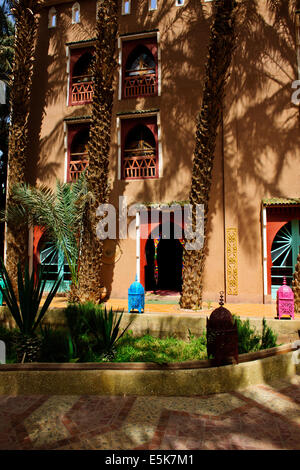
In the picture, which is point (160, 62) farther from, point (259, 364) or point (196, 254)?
point (259, 364)

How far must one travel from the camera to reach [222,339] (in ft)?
13.4

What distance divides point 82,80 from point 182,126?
4808mm

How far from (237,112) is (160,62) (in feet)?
11.5

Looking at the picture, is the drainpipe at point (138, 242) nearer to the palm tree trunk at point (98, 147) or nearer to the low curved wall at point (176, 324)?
the palm tree trunk at point (98, 147)

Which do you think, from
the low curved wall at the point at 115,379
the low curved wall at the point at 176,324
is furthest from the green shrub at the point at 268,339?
the low curved wall at the point at 115,379

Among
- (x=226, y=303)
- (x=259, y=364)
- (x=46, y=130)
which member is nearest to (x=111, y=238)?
(x=226, y=303)

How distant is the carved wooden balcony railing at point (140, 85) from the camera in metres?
11.4

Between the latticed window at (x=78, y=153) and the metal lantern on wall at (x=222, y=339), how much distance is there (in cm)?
911

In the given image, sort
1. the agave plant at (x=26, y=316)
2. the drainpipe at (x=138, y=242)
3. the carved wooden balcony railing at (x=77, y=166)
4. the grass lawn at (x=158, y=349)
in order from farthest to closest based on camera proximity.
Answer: the carved wooden balcony railing at (x=77, y=166) < the drainpipe at (x=138, y=242) < the grass lawn at (x=158, y=349) < the agave plant at (x=26, y=316)

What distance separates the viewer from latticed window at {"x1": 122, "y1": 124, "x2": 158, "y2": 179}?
11.2 m

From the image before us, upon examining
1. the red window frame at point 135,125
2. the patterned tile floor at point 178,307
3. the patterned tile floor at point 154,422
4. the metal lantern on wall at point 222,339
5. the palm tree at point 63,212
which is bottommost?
the patterned tile floor at point 154,422

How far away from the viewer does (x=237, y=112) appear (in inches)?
416

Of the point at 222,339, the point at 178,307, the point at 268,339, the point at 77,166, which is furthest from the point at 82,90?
the point at 222,339
